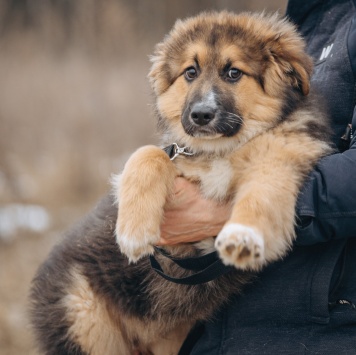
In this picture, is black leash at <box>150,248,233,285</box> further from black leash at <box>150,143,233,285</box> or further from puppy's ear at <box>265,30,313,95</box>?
puppy's ear at <box>265,30,313,95</box>

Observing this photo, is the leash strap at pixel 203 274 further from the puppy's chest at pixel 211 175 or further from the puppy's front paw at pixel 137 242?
the puppy's chest at pixel 211 175

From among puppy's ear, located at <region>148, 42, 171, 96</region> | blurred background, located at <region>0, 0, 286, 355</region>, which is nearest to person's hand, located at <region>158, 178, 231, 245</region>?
puppy's ear, located at <region>148, 42, 171, 96</region>

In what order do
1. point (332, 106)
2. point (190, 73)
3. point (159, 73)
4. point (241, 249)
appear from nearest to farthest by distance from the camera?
point (241, 249) < point (332, 106) < point (190, 73) < point (159, 73)

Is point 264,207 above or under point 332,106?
under

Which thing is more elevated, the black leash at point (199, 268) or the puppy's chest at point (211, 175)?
the puppy's chest at point (211, 175)


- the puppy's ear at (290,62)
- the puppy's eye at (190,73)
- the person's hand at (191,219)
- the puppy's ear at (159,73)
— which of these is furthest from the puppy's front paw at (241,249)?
the puppy's ear at (159,73)

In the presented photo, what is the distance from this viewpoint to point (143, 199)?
2.86 meters

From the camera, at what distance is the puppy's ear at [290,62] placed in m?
3.08

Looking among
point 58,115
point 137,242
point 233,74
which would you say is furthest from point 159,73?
point 58,115

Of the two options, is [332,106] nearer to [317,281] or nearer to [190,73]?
[190,73]

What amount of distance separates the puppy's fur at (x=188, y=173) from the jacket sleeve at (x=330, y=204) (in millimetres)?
126

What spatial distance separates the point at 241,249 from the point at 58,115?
8.39 metres

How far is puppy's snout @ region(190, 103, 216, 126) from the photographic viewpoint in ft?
10.0

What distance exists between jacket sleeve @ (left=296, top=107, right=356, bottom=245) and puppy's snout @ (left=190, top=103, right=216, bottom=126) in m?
0.66
